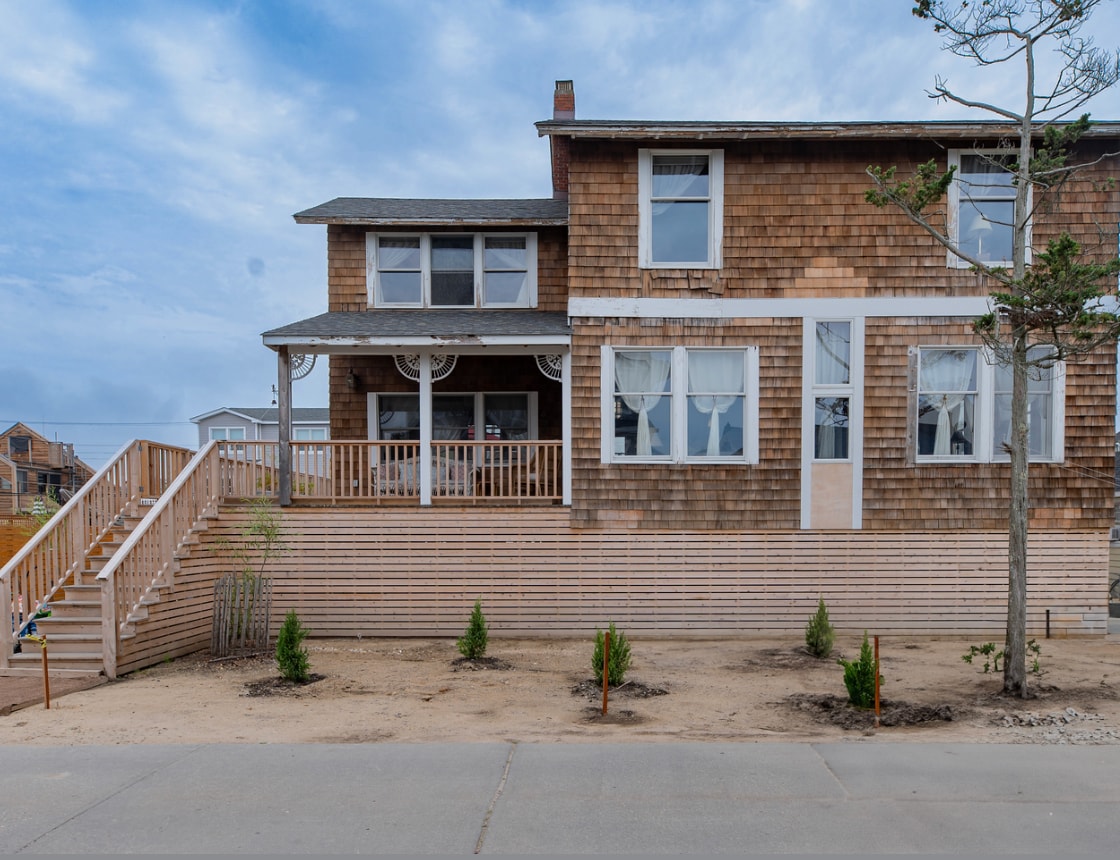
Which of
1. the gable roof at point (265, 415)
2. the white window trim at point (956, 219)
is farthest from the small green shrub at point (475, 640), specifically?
the gable roof at point (265, 415)

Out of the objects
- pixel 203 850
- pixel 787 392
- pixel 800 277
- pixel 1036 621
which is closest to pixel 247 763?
pixel 203 850

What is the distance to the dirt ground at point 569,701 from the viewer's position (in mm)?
6781

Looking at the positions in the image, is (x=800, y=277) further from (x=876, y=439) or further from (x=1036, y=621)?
(x=1036, y=621)

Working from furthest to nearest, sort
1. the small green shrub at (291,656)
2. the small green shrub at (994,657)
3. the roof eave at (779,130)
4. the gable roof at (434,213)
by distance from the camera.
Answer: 1. the gable roof at (434,213)
2. the roof eave at (779,130)
3. the small green shrub at (291,656)
4. the small green shrub at (994,657)

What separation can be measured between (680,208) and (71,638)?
30.8 ft

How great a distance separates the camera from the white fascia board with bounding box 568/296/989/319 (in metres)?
11.6

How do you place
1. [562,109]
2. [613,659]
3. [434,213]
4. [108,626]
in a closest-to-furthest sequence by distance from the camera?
[613,659] < [108,626] < [434,213] < [562,109]

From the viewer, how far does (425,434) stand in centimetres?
1177

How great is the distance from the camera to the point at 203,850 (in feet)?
14.7

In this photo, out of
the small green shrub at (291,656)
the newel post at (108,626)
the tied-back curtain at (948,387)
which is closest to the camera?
the small green shrub at (291,656)

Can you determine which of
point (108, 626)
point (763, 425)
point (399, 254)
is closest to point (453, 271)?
point (399, 254)

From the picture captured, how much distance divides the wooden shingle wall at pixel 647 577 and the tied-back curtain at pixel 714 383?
157cm

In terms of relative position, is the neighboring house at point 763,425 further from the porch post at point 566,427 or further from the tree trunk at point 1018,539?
the tree trunk at point 1018,539

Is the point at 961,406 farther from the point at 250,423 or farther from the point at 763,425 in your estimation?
the point at 250,423
